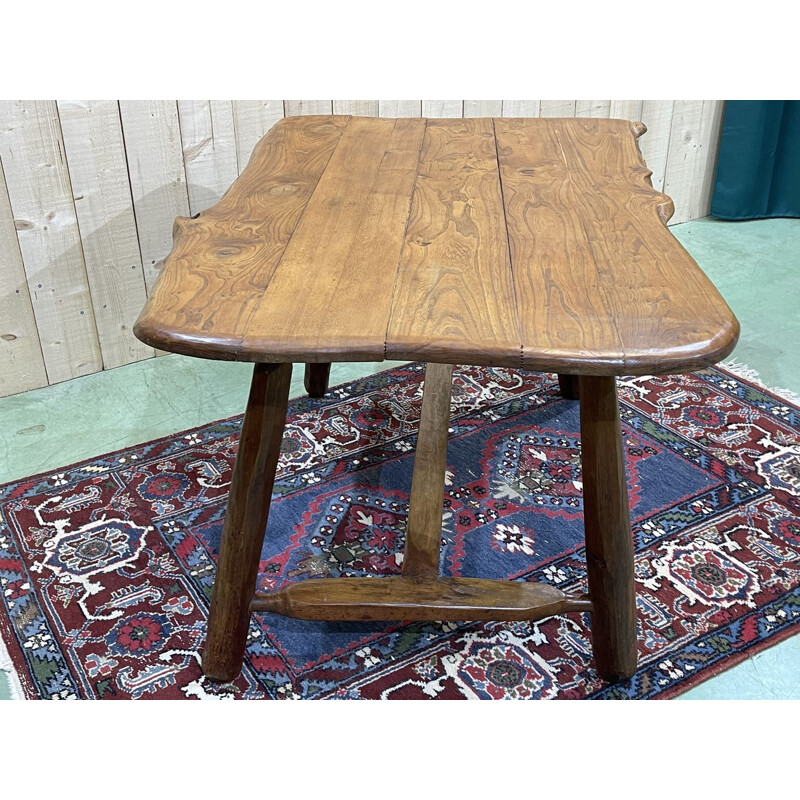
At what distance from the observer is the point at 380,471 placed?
6.14 ft

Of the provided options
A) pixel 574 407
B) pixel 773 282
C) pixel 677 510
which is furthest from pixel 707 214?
pixel 677 510

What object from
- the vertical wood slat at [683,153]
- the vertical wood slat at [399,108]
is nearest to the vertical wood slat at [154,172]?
the vertical wood slat at [399,108]

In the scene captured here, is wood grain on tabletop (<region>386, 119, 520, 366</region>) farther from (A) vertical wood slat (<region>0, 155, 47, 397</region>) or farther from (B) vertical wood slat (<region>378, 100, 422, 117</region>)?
(A) vertical wood slat (<region>0, 155, 47, 397</region>)

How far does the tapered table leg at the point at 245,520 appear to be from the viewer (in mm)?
1286

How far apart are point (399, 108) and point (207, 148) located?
599 mm

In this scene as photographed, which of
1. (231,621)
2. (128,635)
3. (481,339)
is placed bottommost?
(128,635)

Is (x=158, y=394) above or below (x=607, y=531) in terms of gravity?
below

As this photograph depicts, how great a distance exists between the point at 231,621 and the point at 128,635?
0.24 meters

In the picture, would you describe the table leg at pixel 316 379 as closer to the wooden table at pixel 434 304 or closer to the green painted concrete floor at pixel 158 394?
the green painted concrete floor at pixel 158 394

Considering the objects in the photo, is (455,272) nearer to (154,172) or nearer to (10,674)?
(10,674)

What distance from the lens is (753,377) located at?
223 cm

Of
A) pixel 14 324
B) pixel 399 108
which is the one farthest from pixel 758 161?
pixel 14 324

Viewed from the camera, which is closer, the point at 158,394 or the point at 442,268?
the point at 442,268

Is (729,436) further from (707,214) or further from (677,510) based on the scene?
(707,214)
